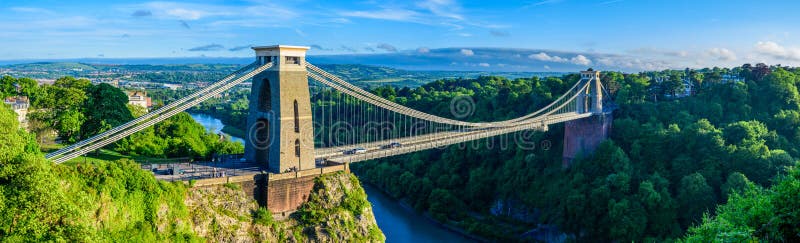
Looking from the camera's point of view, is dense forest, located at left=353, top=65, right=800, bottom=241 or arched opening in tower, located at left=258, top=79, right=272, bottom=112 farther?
dense forest, located at left=353, top=65, right=800, bottom=241

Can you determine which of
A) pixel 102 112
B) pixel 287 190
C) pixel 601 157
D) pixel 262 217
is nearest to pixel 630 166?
pixel 601 157

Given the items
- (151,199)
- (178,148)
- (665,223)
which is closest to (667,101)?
(665,223)

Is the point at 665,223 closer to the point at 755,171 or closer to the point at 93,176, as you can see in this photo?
the point at 755,171

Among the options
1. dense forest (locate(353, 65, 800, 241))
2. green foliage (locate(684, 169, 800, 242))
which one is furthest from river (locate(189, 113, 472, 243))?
green foliage (locate(684, 169, 800, 242))

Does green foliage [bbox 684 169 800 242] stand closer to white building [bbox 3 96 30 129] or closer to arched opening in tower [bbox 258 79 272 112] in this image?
arched opening in tower [bbox 258 79 272 112]

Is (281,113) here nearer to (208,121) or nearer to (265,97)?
(265,97)

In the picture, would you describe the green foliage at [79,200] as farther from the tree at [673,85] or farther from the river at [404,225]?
the tree at [673,85]

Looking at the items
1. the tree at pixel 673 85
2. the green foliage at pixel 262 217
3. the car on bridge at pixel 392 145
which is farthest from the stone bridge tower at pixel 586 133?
the green foliage at pixel 262 217
